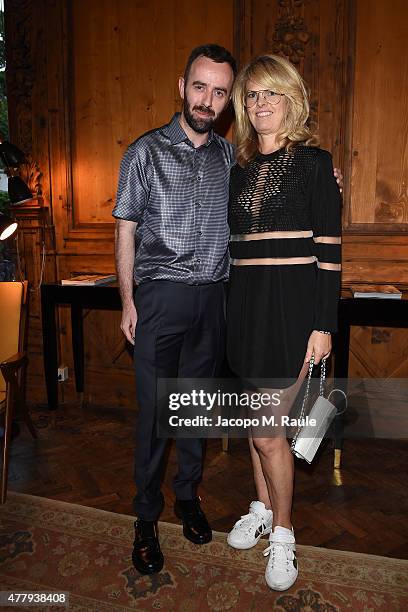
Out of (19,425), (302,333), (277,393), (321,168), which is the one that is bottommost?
(19,425)

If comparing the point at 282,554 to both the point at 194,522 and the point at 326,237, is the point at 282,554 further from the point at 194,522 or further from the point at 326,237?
the point at 326,237

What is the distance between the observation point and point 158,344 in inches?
83.5

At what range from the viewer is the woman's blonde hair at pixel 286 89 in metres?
1.88

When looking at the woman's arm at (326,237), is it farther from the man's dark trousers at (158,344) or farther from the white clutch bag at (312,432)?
the man's dark trousers at (158,344)

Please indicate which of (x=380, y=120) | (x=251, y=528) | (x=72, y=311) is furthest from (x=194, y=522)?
(x=380, y=120)

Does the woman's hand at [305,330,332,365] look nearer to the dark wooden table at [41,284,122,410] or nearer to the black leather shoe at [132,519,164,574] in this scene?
the black leather shoe at [132,519,164,574]

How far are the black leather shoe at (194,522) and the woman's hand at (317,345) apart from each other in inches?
36.9

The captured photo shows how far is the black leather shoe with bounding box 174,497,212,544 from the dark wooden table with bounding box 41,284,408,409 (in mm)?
1253

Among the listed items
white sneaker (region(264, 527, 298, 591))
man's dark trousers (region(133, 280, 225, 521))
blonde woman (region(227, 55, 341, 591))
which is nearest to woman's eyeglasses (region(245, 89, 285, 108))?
blonde woman (region(227, 55, 341, 591))

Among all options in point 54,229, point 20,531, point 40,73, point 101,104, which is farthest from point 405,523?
point 40,73

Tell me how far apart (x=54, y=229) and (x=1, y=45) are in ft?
5.04

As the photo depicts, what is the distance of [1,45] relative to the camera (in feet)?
13.4

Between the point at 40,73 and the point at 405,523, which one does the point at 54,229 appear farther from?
the point at 405,523

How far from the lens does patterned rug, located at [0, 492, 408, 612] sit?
1.95m
